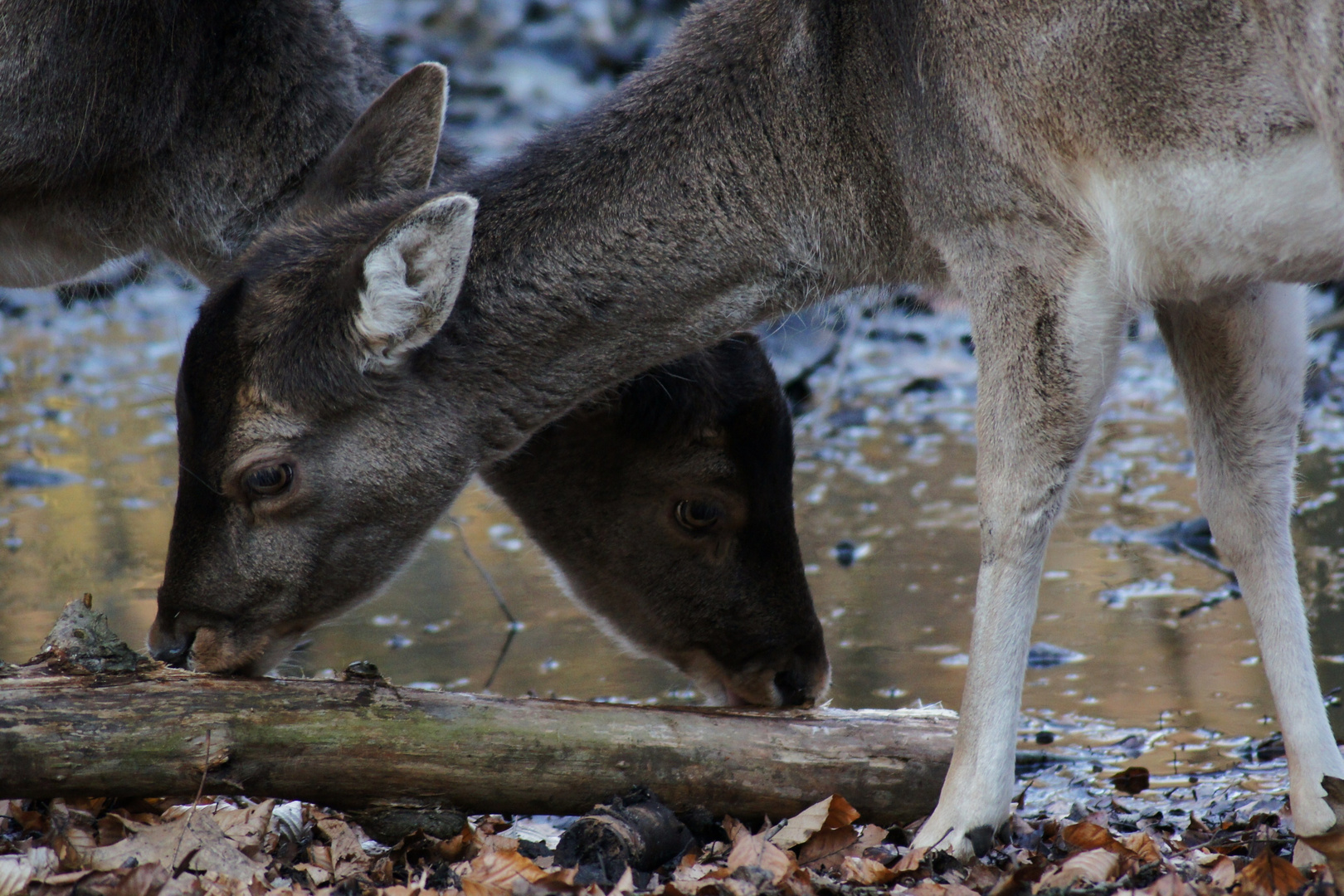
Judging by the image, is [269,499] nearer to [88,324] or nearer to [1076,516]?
[1076,516]

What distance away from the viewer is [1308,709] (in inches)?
163

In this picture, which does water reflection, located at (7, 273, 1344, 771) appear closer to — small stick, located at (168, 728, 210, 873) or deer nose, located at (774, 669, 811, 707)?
deer nose, located at (774, 669, 811, 707)

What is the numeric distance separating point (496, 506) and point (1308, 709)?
5.50 metres

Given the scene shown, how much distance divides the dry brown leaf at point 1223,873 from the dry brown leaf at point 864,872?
2.65 feet

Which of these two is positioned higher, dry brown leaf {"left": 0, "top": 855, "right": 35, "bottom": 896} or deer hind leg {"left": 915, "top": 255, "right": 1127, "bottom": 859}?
deer hind leg {"left": 915, "top": 255, "right": 1127, "bottom": 859}

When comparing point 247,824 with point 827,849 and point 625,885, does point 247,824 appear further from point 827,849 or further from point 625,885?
point 827,849

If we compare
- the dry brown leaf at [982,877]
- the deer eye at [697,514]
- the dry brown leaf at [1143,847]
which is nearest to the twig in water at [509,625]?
the deer eye at [697,514]

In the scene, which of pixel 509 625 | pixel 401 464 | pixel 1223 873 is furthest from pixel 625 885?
pixel 509 625

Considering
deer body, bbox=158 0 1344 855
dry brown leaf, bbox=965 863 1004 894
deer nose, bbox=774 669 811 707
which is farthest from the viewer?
deer nose, bbox=774 669 811 707

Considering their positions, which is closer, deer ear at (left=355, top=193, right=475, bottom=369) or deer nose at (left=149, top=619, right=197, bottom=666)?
deer ear at (left=355, top=193, right=475, bottom=369)

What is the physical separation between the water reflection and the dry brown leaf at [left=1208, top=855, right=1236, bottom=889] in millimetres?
1235

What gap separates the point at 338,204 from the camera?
545 centimetres

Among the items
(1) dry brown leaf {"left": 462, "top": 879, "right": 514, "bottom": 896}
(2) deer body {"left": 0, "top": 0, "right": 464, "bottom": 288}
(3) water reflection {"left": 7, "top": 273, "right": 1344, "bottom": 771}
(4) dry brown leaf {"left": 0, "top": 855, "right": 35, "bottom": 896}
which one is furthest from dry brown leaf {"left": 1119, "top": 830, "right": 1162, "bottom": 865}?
(2) deer body {"left": 0, "top": 0, "right": 464, "bottom": 288}

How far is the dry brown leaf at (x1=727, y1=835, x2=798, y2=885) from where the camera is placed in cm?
360
